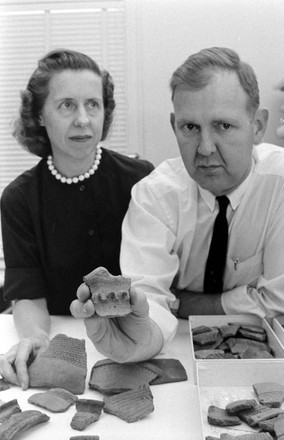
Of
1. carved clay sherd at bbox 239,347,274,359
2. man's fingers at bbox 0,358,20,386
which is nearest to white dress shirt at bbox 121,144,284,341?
carved clay sherd at bbox 239,347,274,359

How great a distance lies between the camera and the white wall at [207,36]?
330 centimetres

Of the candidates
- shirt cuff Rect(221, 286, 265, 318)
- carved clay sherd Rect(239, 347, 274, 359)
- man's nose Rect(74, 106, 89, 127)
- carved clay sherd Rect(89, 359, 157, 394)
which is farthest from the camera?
man's nose Rect(74, 106, 89, 127)

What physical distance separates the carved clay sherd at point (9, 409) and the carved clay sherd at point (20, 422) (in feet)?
0.08

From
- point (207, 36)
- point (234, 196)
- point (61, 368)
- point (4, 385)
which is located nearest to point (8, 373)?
point (4, 385)

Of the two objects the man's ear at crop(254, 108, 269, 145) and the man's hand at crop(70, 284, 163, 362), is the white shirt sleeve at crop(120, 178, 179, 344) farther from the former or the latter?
the man's ear at crop(254, 108, 269, 145)

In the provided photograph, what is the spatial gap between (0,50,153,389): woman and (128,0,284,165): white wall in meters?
1.44

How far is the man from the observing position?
1527 mm

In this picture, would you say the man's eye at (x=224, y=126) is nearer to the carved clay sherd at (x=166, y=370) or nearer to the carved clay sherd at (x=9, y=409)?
the carved clay sherd at (x=166, y=370)

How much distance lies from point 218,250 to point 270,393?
540 millimetres

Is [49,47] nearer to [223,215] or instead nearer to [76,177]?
[76,177]

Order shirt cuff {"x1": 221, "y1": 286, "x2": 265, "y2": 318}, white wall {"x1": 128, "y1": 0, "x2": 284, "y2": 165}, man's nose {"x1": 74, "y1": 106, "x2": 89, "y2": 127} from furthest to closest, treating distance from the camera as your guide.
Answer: white wall {"x1": 128, "y1": 0, "x2": 284, "y2": 165} < man's nose {"x1": 74, "y1": 106, "x2": 89, "y2": 127} < shirt cuff {"x1": 221, "y1": 286, "x2": 265, "y2": 318}

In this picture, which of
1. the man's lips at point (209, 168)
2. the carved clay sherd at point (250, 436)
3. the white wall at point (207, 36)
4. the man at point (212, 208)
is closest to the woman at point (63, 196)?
the man at point (212, 208)

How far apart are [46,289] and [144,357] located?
59 centimetres

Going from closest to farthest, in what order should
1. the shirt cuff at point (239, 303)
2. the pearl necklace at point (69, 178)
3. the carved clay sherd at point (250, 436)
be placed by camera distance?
the carved clay sherd at point (250, 436)
the shirt cuff at point (239, 303)
the pearl necklace at point (69, 178)
